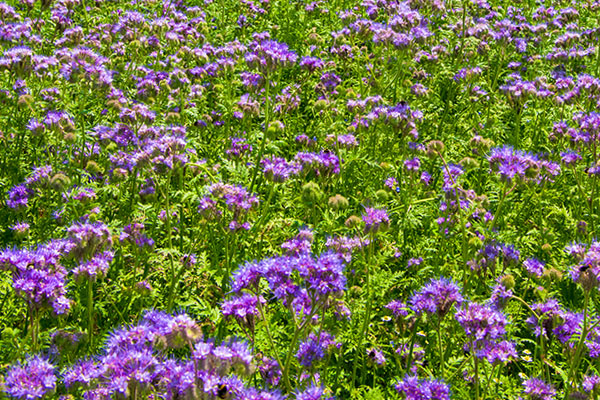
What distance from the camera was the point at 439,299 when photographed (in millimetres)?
3336

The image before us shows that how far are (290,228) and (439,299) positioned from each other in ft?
5.60

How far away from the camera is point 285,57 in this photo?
4.81 metres

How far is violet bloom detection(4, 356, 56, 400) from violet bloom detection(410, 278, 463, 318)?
1.80 metres

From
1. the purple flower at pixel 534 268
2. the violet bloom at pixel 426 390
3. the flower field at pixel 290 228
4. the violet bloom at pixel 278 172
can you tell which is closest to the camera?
the violet bloom at pixel 426 390

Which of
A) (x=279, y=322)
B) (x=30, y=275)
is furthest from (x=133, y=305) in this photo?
(x=30, y=275)

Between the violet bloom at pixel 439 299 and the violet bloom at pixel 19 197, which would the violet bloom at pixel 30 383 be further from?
the violet bloom at pixel 19 197

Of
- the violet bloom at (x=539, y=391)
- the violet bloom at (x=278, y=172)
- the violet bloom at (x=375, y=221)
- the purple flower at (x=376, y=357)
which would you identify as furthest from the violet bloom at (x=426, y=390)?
the violet bloom at (x=278, y=172)

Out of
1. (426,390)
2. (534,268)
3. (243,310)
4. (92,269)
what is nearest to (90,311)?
(92,269)

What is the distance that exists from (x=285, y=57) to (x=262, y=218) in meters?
1.23

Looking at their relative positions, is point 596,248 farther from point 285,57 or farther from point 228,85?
point 228,85

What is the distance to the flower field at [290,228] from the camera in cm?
299

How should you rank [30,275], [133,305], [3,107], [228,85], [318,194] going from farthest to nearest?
[228,85], [3,107], [133,305], [318,194], [30,275]

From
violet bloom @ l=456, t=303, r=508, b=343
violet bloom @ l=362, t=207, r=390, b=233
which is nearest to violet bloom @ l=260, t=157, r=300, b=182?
violet bloom @ l=362, t=207, r=390, b=233

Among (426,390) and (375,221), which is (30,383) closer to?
(426,390)
